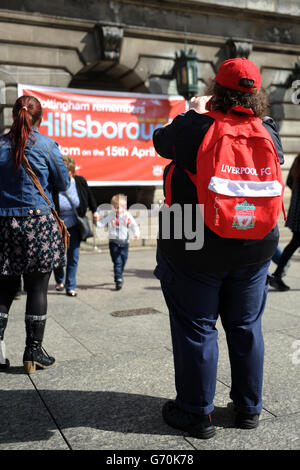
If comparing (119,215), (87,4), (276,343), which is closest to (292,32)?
(87,4)

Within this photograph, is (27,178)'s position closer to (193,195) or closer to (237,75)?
(193,195)

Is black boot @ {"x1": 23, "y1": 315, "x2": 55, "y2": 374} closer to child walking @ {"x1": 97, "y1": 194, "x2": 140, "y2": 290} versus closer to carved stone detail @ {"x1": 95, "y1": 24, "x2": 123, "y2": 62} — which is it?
child walking @ {"x1": 97, "y1": 194, "x2": 140, "y2": 290}

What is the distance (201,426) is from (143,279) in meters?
4.96

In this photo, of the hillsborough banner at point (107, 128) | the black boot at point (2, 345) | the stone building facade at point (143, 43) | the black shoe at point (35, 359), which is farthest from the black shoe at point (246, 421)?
the stone building facade at point (143, 43)

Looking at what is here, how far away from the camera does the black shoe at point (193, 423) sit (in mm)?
Answer: 2537

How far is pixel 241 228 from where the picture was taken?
238 centimetres

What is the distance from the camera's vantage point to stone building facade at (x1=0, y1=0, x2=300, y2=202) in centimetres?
1060

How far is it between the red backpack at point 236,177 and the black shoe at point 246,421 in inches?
37.9

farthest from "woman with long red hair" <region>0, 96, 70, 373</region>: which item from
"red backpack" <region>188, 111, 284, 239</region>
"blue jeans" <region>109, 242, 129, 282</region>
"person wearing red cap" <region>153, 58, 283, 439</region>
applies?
"blue jeans" <region>109, 242, 129, 282</region>

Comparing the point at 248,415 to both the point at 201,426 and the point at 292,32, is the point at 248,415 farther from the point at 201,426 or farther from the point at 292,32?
the point at 292,32

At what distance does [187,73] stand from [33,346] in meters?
9.60

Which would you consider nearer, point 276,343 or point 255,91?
point 255,91

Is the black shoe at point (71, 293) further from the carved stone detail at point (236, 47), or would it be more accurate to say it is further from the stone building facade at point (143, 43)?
the carved stone detail at point (236, 47)

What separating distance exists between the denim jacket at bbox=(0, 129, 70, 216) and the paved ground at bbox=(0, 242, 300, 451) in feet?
3.75
